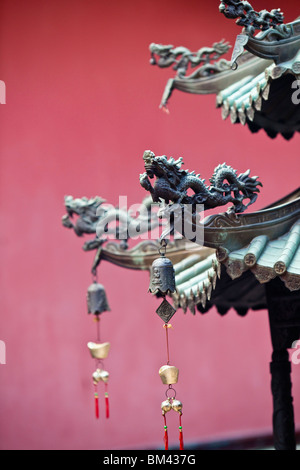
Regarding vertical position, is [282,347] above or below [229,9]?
below

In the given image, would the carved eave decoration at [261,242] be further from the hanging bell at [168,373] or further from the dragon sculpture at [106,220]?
the dragon sculpture at [106,220]

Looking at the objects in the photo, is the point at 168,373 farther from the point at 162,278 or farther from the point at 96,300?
the point at 96,300

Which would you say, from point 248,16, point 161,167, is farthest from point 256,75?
point 161,167

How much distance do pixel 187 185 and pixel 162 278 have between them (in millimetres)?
496

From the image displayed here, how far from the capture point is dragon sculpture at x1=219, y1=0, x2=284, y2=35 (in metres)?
3.94

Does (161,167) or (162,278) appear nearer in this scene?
(161,167)

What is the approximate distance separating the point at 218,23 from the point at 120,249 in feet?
11.3

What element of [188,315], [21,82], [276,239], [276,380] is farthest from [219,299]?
[21,82]

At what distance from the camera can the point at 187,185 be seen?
3820 mm

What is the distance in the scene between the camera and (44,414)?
23.4ft

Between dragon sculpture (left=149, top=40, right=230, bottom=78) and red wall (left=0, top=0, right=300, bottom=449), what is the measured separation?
203 cm

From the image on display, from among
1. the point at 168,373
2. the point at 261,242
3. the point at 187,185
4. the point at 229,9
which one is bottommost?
the point at 168,373

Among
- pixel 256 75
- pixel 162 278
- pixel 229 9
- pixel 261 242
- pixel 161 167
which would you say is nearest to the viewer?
pixel 161 167
